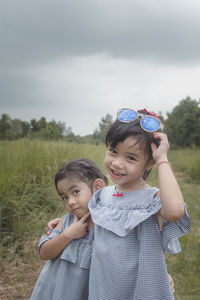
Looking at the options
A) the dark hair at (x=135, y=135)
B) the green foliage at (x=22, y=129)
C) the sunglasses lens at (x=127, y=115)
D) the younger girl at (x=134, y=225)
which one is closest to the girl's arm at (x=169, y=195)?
the younger girl at (x=134, y=225)

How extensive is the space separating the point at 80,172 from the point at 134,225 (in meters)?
0.48

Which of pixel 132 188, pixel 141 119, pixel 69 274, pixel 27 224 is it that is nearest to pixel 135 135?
pixel 141 119

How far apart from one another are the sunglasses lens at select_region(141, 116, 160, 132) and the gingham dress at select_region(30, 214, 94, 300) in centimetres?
60

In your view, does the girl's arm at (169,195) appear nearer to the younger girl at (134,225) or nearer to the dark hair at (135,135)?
the younger girl at (134,225)

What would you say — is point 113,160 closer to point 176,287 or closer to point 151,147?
point 151,147

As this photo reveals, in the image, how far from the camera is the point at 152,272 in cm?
120

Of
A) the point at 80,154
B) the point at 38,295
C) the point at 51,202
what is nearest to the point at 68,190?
the point at 38,295

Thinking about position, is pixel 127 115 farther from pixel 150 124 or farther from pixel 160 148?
pixel 160 148

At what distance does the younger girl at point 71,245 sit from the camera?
1385 millimetres

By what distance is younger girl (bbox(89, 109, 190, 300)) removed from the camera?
1196 mm

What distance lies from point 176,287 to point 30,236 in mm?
1620

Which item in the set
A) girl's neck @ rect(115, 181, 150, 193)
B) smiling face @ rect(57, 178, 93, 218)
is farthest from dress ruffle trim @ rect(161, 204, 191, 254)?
smiling face @ rect(57, 178, 93, 218)

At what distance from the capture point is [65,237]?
1394 mm

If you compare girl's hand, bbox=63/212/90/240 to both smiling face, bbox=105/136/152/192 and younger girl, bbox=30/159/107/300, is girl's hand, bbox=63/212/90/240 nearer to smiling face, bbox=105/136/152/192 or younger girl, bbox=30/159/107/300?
younger girl, bbox=30/159/107/300
